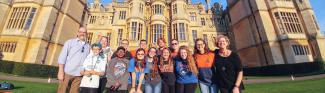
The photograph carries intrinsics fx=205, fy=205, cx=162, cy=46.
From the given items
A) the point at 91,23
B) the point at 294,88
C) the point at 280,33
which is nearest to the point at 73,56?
the point at 294,88

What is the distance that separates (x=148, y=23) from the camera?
36562 mm

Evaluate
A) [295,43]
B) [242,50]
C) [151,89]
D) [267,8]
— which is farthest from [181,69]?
[242,50]

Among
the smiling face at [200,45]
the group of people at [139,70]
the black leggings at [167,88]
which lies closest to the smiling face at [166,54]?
the group of people at [139,70]

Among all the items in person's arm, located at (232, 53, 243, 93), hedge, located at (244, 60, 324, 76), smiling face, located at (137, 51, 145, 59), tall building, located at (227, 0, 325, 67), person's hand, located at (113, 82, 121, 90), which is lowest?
hedge, located at (244, 60, 324, 76)

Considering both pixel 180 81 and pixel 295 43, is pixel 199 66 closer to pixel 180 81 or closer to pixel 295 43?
pixel 180 81

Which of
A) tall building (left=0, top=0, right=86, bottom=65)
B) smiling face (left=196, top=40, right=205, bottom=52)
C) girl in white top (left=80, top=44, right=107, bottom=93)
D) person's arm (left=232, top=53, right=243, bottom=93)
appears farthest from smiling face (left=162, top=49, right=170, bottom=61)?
tall building (left=0, top=0, right=86, bottom=65)

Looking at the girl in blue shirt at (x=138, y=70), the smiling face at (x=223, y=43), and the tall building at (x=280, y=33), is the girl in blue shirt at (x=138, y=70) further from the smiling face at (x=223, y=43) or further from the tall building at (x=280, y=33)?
the tall building at (x=280, y=33)

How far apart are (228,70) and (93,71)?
11.7ft

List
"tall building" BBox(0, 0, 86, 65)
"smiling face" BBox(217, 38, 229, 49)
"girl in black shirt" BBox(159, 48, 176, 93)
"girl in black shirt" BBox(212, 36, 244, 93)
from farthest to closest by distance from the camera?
"tall building" BBox(0, 0, 86, 65) → "girl in black shirt" BBox(159, 48, 176, 93) → "smiling face" BBox(217, 38, 229, 49) → "girl in black shirt" BBox(212, 36, 244, 93)

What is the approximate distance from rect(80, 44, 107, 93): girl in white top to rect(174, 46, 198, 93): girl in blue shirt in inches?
86.4

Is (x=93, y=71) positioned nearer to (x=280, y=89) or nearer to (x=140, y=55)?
(x=140, y=55)

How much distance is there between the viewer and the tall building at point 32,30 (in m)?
25.1

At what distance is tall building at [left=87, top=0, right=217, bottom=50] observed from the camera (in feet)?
113

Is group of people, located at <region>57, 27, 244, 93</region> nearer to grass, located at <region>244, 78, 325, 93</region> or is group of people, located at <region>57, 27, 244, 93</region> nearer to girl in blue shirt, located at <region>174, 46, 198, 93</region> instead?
girl in blue shirt, located at <region>174, 46, 198, 93</region>
